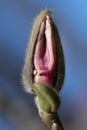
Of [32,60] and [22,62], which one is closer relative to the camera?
[32,60]

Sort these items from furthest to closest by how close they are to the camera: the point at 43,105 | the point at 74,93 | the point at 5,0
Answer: the point at 5,0 < the point at 74,93 < the point at 43,105

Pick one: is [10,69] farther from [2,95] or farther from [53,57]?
[53,57]

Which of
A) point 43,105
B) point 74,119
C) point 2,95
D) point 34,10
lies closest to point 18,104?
point 2,95

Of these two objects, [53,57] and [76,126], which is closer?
[53,57]

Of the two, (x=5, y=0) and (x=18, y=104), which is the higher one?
(x=5, y=0)

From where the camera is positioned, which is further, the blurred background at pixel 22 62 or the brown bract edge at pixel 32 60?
the blurred background at pixel 22 62

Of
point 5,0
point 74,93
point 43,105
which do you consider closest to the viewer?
point 43,105

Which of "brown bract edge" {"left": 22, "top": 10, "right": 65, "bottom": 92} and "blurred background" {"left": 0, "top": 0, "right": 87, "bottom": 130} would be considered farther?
"blurred background" {"left": 0, "top": 0, "right": 87, "bottom": 130}

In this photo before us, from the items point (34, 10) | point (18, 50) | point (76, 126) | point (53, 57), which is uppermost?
point (34, 10)
